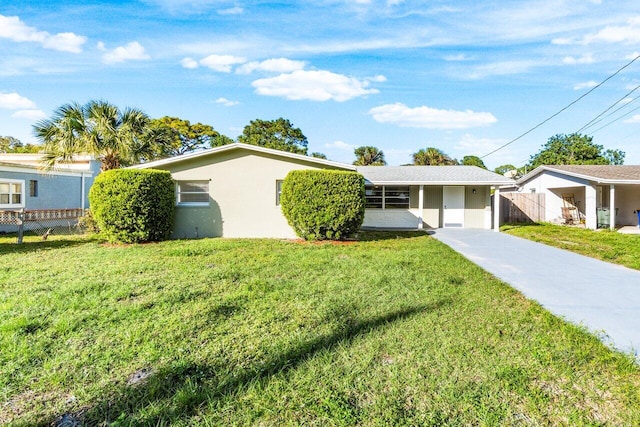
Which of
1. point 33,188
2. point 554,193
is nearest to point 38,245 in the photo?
point 33,188

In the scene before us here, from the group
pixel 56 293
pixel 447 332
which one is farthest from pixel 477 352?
pixel 56 293

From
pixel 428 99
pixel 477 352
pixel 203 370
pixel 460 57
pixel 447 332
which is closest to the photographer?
pixel 203 370

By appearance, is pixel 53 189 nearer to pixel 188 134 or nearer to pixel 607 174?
pixel 188 134

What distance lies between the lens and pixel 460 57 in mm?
16766

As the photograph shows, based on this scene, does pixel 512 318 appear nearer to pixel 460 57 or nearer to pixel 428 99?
pixel 460 57

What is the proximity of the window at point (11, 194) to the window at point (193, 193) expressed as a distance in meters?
8.20

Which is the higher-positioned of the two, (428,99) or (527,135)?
(428,99)

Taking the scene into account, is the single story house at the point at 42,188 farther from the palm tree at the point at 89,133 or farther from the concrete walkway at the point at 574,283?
the concrete walkway at the point at 574,283

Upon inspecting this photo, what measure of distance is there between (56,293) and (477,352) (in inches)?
240

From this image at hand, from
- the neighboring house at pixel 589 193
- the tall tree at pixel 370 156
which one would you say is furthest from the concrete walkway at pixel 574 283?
the tall tree at pixel 370 156

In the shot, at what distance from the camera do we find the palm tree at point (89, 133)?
40.8 feet

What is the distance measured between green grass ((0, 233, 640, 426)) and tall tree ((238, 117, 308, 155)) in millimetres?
34865

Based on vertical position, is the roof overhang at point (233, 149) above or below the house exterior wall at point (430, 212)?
A: above

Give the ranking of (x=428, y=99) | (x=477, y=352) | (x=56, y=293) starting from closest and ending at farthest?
1. (x=477, y=352)
2. (x=56, y=293)
3. (x=428, y=99)
